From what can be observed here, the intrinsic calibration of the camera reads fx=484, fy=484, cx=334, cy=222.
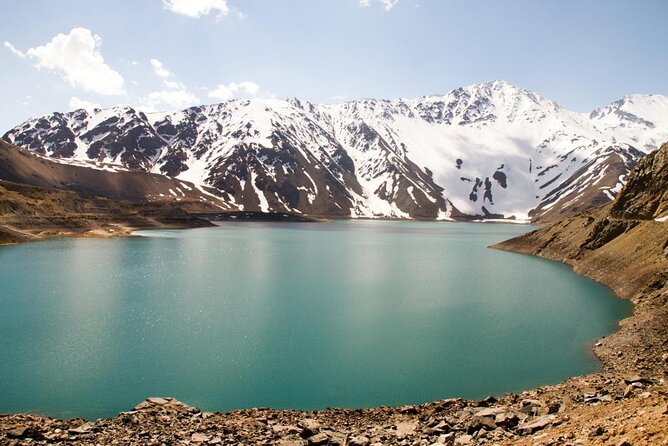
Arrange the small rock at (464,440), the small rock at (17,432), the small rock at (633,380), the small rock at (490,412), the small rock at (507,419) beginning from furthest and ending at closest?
the small rock at (633,380) → the small rock at (490,412) → the small rock at (17,432) → the small rock at (507,419) → the small rock at (464,440)

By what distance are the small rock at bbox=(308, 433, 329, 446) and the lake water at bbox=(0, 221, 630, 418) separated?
585cm

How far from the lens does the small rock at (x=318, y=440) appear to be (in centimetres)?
1903

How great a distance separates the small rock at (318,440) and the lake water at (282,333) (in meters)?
5.85

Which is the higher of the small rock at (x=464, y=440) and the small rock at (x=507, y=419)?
the small rock at (x=507, y=419)

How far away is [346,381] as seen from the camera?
28453mm

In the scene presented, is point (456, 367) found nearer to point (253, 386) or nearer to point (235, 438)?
point (253, 386)

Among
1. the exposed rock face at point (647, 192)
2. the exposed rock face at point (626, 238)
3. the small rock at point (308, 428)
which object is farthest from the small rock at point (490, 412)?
the exposed rock face at point (647, 192)

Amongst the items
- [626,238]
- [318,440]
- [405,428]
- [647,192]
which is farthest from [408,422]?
[647,192]

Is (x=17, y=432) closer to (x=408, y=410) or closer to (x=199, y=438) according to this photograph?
(x=199, y=438)

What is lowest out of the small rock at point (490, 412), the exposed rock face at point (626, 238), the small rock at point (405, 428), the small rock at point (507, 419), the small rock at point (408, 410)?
the small rock at point (408, 410)

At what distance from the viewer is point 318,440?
19156mm

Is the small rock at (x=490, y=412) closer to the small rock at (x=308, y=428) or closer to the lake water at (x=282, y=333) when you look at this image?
the lake water at (x=282, y=333)

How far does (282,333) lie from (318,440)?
19498 millimetres

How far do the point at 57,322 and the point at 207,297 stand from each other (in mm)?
15683
